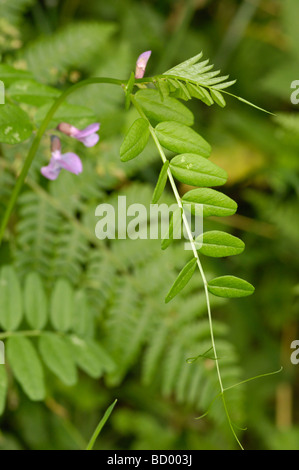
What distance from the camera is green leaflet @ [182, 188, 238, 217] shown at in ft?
3.18

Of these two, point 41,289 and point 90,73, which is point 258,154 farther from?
point 41,289

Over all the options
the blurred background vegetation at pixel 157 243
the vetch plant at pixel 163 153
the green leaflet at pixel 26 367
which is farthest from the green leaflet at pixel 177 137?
the blurred background vegetation at pixel 157 243

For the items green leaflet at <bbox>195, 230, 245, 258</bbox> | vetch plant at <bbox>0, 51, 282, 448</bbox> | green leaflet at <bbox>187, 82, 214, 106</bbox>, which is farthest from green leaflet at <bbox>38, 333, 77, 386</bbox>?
green leaflet at <bbox>187, 82, 214, 106</bbox>

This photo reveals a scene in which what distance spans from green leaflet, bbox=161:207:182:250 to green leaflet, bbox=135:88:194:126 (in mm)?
181

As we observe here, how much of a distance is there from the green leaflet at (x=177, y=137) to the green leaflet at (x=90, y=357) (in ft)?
2.59

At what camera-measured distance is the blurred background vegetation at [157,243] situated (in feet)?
6.20

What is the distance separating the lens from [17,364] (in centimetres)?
141

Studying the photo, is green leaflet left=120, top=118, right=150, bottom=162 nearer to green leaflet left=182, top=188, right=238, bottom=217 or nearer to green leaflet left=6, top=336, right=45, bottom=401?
green leaflet left=182, top=188, right=238, bottom=217

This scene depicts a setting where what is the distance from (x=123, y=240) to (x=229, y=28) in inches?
65.2

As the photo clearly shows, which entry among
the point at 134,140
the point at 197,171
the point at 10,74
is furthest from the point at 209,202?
the point at 10,74

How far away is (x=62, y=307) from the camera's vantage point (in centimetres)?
161

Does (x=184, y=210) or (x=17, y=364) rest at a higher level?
(x=184, y=210)

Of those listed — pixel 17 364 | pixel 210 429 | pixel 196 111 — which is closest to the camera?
pixel 17 364
